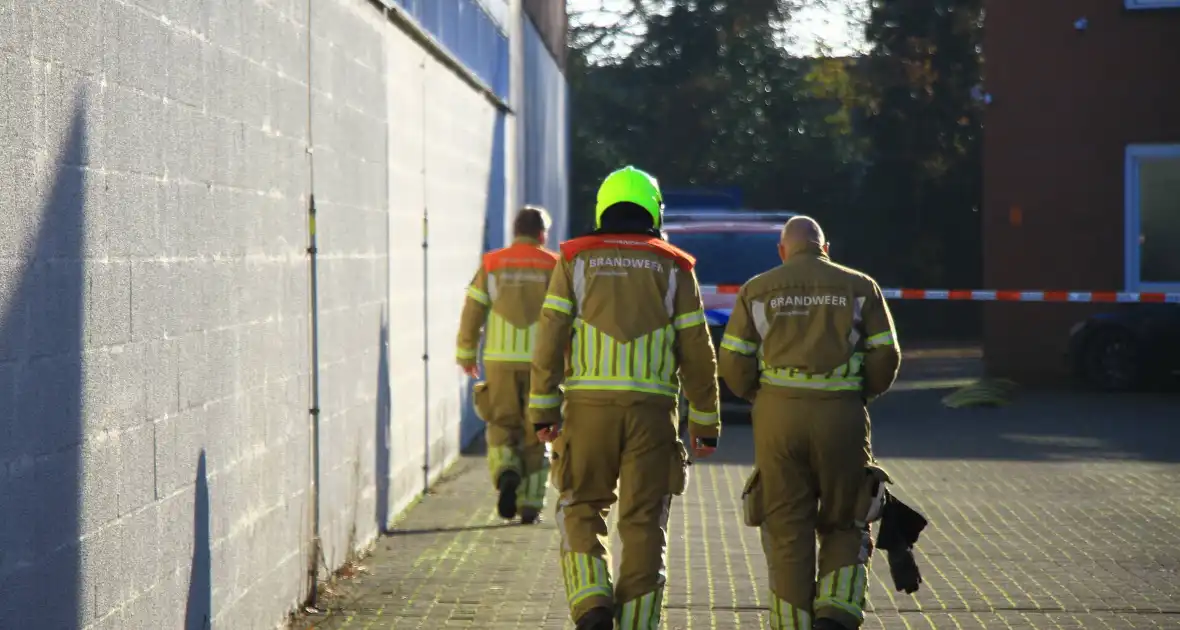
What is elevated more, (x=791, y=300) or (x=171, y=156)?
(x=171, y=156)

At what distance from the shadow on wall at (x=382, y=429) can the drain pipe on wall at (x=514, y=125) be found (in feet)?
24.3

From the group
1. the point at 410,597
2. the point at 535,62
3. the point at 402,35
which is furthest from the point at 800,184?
the point at 410,597

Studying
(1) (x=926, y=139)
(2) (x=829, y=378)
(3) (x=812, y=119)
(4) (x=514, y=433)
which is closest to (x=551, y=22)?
(1) (x=926, y=139)

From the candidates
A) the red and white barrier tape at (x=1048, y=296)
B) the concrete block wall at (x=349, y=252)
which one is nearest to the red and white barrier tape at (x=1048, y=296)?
the red and white barrier tape at (x=1048, y=296)

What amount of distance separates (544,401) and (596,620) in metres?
0.87

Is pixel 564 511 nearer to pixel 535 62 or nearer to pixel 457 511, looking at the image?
pixel 457 511

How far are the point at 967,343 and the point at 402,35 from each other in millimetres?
26791

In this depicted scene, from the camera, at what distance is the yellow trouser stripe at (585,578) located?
23.6ft

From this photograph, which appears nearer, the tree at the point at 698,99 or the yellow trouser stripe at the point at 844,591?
the yellow trouser stripe at the point at 844,591

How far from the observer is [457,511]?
38.6 feet

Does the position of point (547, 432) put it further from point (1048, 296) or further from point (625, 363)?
point (1048, 296)

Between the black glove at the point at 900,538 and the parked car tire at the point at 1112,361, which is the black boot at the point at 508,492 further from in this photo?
the parked car tire at the point at 1112,361

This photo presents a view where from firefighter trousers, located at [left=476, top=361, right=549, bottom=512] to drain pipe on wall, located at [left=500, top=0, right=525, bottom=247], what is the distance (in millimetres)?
7254

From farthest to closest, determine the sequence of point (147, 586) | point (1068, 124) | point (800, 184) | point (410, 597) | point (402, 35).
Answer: point (800, 184) → point (1068, 124) → point (402, 35) → point (410, 597) → point (147, 586)
